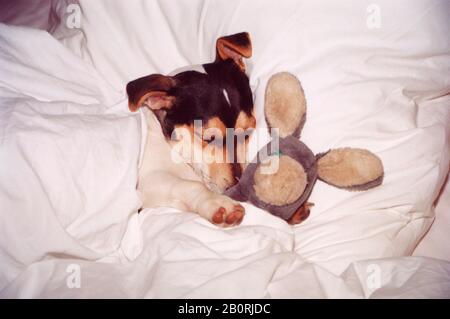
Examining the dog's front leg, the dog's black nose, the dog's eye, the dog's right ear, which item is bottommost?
the dog's front leg

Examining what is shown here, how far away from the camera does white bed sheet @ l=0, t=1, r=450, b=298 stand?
123 cm

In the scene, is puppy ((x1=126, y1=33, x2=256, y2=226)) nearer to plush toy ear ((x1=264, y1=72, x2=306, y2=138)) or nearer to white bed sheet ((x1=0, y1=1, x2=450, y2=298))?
white bed sheet ((x1=0, y1=1, x2=450, y2=298))

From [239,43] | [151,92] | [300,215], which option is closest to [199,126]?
[151,92]

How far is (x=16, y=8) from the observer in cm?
277

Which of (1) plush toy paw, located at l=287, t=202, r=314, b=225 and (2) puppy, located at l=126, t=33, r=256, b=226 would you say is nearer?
(1) plush toy paw, located at l=287, t=202, r=314, b=225

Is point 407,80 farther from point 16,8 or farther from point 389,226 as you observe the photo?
point 16,8

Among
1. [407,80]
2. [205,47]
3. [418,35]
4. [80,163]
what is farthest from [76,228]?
[418,35]

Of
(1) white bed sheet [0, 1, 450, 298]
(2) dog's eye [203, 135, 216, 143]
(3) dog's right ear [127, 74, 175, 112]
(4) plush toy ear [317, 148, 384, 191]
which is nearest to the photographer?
(1) white bed sheet [0, 1, 450, 298]

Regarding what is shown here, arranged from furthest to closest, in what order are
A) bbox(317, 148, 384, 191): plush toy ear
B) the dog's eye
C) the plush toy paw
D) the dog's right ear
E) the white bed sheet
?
the dog's eye < the dog's right ear < the plush toy paw < bbox(317, 148, 384, 191): plush toy ear < the white bed sheet

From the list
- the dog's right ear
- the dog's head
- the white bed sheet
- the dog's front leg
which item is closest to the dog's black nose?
the dog's head

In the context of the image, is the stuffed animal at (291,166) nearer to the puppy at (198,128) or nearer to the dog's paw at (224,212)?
the dog's paw at (224,212)

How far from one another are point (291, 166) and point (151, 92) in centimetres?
79

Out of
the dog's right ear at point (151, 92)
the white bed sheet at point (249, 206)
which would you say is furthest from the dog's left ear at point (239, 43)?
the dog's right ear at point (151, 92)

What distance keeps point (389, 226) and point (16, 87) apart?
178 centimetres
